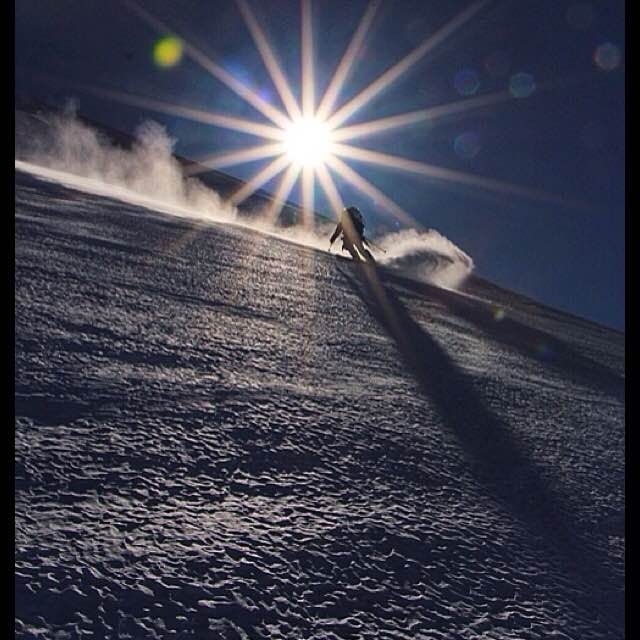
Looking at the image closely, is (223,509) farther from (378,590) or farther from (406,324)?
(406,324)

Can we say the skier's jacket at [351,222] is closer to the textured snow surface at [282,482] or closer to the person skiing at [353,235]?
the person skiing at [353,235]

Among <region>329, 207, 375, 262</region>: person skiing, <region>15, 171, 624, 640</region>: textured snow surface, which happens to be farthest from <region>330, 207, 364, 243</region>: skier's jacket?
<region>15, 171, 624, 640</region>: textured snow surface

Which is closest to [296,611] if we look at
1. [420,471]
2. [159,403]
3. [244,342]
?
[420,471]

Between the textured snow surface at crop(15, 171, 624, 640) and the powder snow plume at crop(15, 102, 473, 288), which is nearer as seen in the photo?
the textured snow surface at crop(15, 171, 624, 640)

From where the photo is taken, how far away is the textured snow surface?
102 centimetres

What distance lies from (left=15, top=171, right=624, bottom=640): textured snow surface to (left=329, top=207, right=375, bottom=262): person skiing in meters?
6.48

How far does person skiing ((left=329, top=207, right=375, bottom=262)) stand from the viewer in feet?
32.4

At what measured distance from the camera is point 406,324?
177 inches

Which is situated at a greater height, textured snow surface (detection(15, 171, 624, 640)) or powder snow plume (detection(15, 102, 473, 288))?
powder snow plume (detection(15, 102, 473, 288))

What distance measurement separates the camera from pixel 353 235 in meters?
10.0

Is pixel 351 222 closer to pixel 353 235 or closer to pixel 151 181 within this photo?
pixel 353 235

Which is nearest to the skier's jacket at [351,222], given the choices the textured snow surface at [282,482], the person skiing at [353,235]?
the person skiing at [353,235]

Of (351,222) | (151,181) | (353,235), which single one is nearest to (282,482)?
(353,235)

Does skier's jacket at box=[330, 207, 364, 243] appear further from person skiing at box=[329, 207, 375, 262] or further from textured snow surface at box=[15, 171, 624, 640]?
textured snow surface at box=[15, 171, 624, 640]
